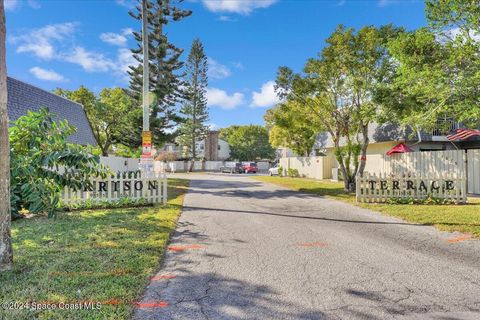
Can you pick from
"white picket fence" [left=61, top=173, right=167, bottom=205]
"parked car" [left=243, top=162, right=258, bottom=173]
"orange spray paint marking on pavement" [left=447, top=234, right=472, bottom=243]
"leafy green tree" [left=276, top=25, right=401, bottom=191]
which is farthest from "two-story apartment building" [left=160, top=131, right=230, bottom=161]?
"orange spray paint marking on pavement" [left=447, top=234, right=472, bottom=243]

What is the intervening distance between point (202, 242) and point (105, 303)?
2.68 meters

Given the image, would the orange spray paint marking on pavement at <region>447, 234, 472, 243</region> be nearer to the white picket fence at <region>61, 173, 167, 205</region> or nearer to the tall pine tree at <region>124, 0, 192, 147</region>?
the white picket fence at <region>61, 173, 167, 205</region>

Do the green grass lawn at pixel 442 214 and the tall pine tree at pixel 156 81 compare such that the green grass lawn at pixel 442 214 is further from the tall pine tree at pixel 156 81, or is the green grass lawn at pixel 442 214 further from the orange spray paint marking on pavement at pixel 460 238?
the tall pine tree at pixel 156 81

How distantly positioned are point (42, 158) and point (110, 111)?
2149cm

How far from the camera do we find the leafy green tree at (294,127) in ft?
56.2

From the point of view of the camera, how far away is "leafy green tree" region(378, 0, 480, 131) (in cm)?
809

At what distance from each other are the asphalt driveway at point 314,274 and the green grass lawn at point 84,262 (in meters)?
0.31

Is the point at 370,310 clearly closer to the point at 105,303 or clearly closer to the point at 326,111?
the point at 105,303

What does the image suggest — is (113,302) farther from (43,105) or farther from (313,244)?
(43,105)

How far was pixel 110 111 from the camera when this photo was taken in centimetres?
2645

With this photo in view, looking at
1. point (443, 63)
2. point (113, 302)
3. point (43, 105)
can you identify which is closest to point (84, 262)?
point (113, 302)

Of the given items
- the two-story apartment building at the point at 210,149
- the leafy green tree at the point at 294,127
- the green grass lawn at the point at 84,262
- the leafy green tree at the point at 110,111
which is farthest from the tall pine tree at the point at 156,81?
the two-story apartment building at the point at 210,149

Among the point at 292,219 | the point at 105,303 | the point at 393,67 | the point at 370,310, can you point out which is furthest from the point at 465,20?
the point at 105,303

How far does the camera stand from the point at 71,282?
3.66 meters
